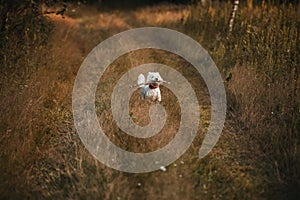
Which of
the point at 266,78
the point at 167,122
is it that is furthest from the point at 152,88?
the point at 266,78

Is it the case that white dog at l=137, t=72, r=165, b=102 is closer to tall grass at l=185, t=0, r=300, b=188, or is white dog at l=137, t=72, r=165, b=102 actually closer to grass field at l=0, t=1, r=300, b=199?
grass field at l=0, t=1, r=300, b=199

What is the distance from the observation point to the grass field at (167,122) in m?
3.40

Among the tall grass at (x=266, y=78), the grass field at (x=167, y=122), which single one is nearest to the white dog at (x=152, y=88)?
the grass field at (x=167, y=122)

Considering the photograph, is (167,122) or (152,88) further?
(152,88)

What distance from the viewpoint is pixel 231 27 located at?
7.65 metres

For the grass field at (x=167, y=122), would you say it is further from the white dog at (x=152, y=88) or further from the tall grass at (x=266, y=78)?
the white dog at (x=152, y=88)

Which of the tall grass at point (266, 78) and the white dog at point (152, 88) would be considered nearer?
the tall grass at point (266, 78)

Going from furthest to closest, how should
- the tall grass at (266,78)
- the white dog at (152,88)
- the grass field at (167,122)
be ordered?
the white dog at (152,88), the tall grass at (266,78), the grass field at (167,122)

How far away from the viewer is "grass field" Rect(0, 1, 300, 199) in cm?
340

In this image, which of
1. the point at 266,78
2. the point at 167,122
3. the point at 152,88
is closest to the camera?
the point at 167,122

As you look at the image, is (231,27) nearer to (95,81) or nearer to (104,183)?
(95,81)

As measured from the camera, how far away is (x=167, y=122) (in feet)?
14.2

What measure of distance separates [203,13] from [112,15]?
364 centimetres

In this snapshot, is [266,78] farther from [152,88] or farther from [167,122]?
[167,122]
